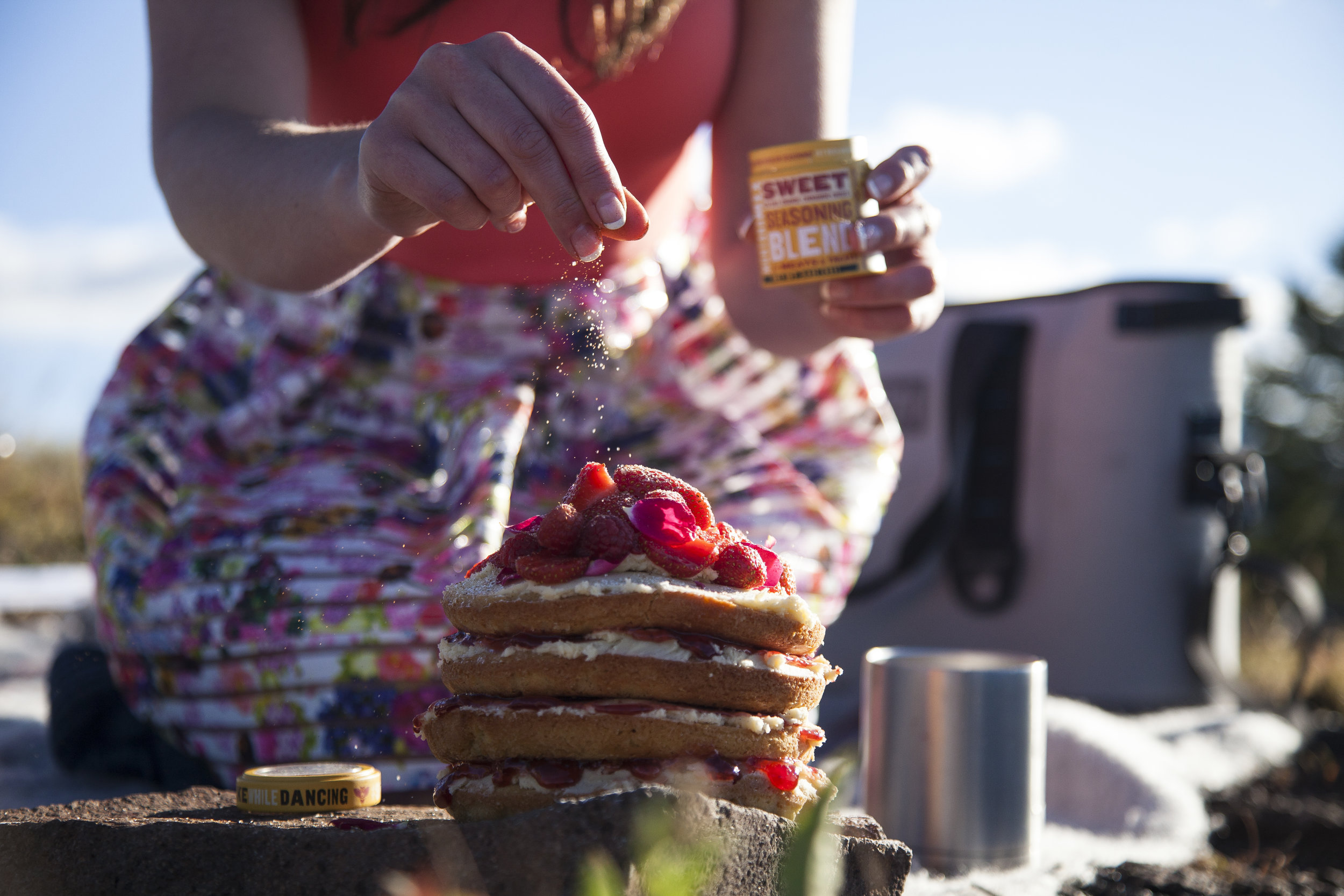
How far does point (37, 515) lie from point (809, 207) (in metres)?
5.34

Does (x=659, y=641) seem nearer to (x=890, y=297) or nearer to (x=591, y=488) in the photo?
(x=591, y=488)

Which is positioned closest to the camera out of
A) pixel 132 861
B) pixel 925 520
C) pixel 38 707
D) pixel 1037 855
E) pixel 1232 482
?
pixel 132 861

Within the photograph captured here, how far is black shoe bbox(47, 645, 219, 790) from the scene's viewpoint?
5.19 ft

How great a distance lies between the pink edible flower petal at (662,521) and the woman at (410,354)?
0.76ft

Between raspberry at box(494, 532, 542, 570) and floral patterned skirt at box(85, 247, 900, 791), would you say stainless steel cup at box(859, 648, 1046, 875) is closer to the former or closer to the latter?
floral patterned skirt at box(85, 247, 900, 791)

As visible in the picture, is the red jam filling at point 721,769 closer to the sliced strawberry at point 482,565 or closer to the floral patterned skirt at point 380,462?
the sliced strawberry at point 482,565

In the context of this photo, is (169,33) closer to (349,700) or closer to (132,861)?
(349,700)

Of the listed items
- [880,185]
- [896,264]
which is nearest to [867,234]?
[880,185]

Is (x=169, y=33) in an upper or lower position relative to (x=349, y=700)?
upper

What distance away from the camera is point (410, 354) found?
5.92 feet

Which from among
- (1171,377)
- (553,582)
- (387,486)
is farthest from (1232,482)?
(553,582)

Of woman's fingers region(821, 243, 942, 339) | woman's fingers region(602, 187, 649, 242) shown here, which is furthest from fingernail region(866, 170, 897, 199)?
woman's fingers region(602, 187, 649, 242)

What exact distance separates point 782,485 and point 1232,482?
1843 mm

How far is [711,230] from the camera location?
200 centimetres
